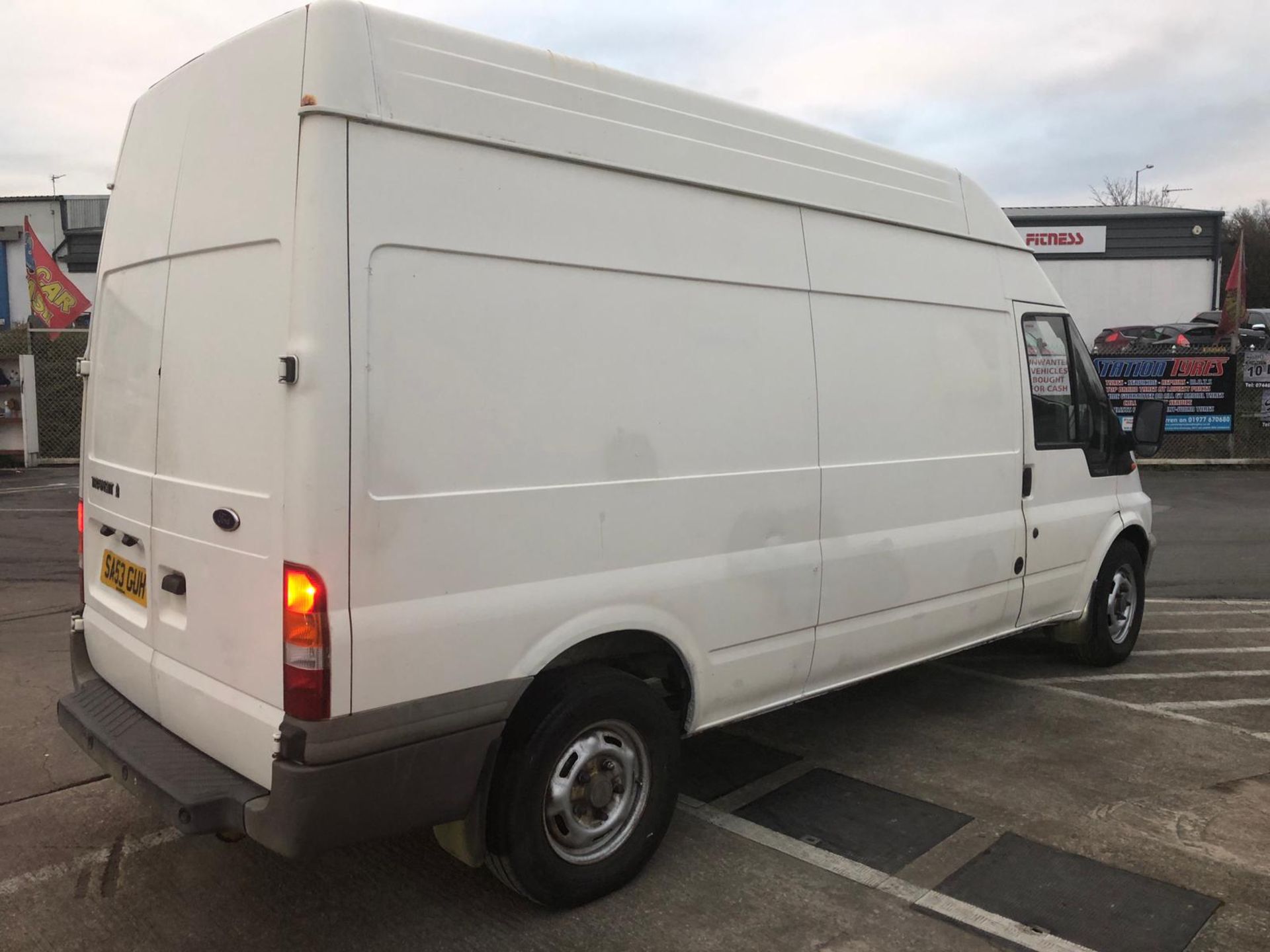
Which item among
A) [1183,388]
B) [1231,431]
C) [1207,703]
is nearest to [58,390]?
[1207,703]

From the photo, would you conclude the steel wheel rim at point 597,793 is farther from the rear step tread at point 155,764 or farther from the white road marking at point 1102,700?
the white road marking at point 1102,700

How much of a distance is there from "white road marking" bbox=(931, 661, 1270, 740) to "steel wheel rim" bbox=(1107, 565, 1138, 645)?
57cm

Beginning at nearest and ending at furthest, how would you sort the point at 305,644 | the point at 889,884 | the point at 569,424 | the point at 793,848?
the point at 305,644, the point at 569,424, the point at 889,884, the point at 793,848

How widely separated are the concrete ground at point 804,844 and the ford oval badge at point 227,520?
1.30 metres

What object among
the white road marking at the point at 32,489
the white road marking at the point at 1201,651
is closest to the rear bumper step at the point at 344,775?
the white road marking at the point at 1201,651

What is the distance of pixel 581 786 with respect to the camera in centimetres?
339

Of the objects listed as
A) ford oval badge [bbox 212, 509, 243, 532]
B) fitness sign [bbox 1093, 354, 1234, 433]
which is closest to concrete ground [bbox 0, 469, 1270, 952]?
ford oval badge [bbox 212, 509, 243, 532]

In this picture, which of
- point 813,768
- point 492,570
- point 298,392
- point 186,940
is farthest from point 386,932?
point 813,768

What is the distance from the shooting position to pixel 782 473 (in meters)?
3.94

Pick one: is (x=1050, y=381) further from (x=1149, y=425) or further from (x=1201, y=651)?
(x=1201, y=651)

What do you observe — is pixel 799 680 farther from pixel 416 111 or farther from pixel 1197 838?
pixel 416 111

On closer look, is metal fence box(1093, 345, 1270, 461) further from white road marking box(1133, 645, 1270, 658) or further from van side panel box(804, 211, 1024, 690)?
van side panel box(804, 211, 1024, 690)

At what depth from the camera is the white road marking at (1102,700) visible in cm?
518

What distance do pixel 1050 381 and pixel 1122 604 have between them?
1666 millimetres
